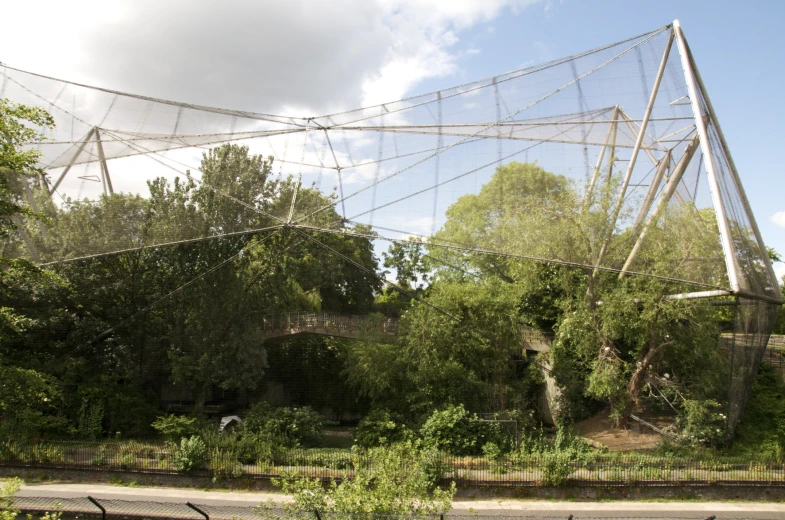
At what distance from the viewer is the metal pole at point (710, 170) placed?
11211 mm

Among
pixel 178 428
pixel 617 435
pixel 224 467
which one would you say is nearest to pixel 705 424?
pixel 617 435

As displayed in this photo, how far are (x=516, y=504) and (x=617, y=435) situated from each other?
6.46 m

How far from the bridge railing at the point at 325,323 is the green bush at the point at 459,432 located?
489cm

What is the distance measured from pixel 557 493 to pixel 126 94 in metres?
14.0

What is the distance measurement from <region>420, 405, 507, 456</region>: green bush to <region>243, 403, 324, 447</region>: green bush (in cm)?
319

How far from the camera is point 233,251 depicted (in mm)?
19953

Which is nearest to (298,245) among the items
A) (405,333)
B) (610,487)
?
(405,333)

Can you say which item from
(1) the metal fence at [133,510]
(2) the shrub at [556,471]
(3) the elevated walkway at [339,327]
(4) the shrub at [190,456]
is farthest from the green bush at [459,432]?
(4) the shrub at [190,456]

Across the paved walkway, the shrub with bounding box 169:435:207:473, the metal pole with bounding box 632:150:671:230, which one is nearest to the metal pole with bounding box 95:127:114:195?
the shrub with bounding box 169:435:207:473

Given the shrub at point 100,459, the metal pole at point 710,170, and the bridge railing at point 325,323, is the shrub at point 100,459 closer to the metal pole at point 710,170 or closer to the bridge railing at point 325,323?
the bridge railing at point 325,323

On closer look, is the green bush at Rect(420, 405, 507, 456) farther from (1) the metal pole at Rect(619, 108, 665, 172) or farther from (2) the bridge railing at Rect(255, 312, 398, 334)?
(1) the metal pole at Rect(619, 108, 665, 172)

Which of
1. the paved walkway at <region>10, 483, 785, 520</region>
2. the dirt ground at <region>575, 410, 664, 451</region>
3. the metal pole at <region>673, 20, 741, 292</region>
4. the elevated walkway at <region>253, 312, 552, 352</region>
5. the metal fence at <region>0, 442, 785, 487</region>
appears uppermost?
the metal pole at <region>673, 20, 741, 292</region>

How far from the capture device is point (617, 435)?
1797 centimetres

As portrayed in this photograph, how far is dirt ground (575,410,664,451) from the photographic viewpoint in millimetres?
17188
